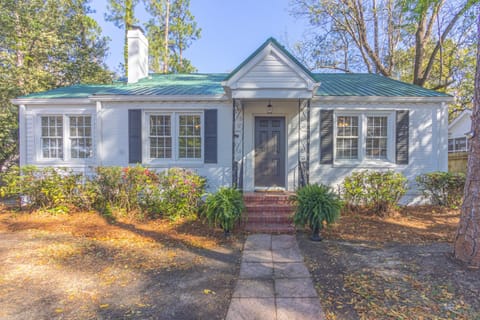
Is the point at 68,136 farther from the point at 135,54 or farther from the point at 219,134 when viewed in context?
the point at 219,134

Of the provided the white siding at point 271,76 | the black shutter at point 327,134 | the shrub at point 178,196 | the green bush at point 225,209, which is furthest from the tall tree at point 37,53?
the black shutter at point 327,134

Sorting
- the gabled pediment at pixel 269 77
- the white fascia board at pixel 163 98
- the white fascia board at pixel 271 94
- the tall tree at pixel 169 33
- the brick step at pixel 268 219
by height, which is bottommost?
the brick step at pixel 268 219

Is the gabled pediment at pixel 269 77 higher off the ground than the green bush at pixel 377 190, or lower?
higher

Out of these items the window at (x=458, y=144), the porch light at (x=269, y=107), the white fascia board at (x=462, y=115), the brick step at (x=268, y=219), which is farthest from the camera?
the window at (x=458, y=144)

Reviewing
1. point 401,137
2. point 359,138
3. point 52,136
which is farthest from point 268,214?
point 52,136

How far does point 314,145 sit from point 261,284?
17.3ft

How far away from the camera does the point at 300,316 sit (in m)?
2.64

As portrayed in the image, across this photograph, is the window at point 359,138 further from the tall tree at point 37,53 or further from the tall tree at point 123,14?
the tall tree at point 123,14

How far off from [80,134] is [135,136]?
2021 millimetres

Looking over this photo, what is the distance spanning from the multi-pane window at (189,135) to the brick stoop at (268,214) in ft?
7.59

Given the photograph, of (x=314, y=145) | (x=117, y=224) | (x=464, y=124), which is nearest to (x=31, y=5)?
(x=117, y=224)

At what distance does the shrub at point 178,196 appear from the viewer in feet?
20.3

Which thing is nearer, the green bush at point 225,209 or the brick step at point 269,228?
the green bush at point 225,209

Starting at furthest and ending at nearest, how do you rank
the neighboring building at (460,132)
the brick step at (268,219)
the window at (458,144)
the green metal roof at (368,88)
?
the window at (458,144), the neighboring building at (460,132), the green metal roof at (368,88), the brick step at (268,219)
